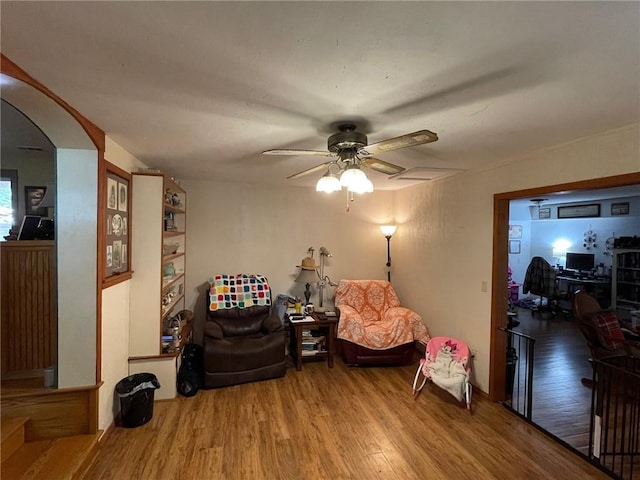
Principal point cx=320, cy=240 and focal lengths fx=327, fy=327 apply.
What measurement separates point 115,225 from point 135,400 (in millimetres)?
1469

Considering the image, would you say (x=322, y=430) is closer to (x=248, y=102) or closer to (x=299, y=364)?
(x=299, y=364)

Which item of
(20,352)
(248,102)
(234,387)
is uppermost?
(248,102)

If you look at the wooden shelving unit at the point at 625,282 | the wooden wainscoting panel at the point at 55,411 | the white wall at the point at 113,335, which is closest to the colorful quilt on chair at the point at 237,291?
the white wall at the point at 113,335

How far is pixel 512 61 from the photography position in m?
1.35

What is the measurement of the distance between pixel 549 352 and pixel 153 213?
218 inches

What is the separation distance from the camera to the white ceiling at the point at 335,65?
108 centimetres

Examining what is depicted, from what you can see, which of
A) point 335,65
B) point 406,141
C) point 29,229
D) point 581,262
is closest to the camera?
point 335,65

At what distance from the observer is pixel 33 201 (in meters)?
3.14

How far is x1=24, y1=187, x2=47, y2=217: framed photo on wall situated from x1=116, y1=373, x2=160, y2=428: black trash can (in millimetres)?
1812

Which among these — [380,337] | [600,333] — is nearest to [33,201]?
[380,337]

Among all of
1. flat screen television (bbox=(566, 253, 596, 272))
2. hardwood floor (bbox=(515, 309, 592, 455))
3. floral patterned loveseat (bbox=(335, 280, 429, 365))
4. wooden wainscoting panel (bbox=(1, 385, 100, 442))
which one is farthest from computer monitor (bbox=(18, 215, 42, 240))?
flat screen television (bbox=(566, 253, 596, 272))

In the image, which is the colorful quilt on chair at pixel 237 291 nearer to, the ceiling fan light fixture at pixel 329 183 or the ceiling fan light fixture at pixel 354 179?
the ceiling fan light fixture at pixel 329 183

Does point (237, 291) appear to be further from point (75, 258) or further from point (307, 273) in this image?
point (75, 258)

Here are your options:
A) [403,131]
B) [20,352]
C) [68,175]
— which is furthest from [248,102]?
[20,352]
